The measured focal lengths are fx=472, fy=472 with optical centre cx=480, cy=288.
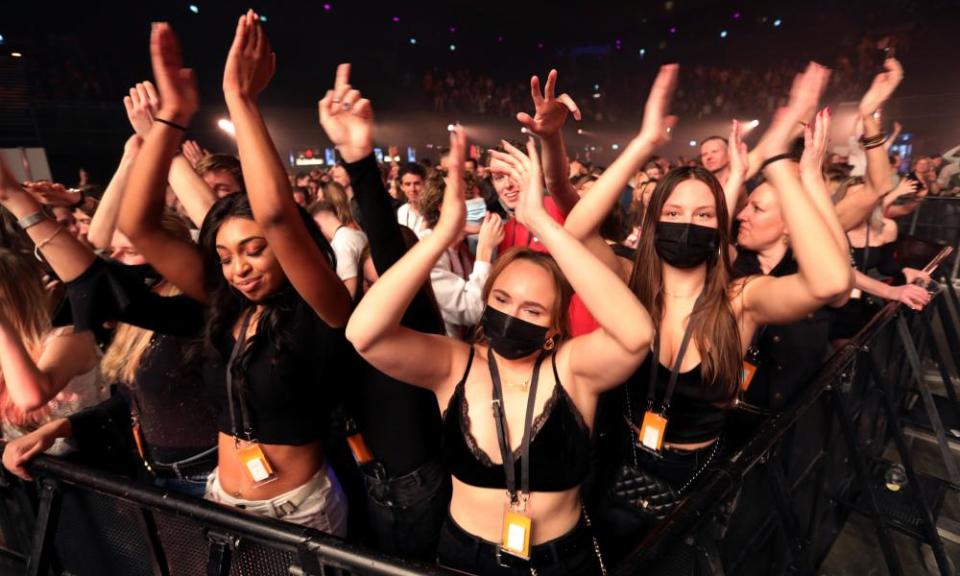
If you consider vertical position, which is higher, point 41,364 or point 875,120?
point 875,120

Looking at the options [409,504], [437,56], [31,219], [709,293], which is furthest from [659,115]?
[437,56]

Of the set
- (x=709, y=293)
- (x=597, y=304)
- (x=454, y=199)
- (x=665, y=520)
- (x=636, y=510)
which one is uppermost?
(x=454, y=199)

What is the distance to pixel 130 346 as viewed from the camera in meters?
1.98

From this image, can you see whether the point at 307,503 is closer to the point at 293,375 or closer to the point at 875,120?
the point at 293,375

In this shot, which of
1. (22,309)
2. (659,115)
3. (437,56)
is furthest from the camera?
(437,56)

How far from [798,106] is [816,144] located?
16 cm

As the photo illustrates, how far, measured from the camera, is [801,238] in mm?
1478

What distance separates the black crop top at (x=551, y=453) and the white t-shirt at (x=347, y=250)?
1.40 metres

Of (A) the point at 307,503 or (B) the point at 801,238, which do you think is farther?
(A) the point at 307,503

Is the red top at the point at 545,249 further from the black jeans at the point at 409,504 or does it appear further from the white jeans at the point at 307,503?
the white jeans at the point at 307,503

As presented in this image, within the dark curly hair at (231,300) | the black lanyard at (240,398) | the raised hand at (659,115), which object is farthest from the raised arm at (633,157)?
the black lanyard at (240,398)

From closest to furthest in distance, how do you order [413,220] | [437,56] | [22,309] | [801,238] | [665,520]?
[665,520], [801,238], [22,309], [413,220], [437,56]

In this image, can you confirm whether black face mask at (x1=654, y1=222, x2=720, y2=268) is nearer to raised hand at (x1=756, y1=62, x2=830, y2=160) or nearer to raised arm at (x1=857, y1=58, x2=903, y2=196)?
raised hand at (x1=756, y1=62, x2=830, y2=160)

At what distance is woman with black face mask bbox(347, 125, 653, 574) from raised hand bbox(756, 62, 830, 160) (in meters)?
0.83
